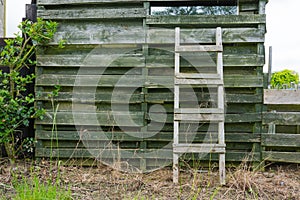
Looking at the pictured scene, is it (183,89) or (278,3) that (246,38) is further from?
(278,3)

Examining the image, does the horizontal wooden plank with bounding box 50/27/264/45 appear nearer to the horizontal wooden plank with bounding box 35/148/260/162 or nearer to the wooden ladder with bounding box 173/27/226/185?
the wooden ladder with bounding box 173/27/226/185

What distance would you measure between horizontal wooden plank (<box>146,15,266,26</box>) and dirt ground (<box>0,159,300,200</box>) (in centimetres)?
157

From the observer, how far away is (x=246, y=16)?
327cm

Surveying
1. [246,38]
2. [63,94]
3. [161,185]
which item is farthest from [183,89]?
[63,94]

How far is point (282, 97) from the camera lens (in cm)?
342

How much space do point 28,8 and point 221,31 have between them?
2353mm

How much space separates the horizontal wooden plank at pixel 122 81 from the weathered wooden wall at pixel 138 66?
0.04 feet

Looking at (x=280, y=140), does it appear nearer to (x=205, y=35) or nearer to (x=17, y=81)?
(x=205, y=35)

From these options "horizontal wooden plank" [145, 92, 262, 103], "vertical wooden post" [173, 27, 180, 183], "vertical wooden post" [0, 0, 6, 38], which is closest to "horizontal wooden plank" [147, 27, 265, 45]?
"vertical wooden post" [173, 27, 180, 183]

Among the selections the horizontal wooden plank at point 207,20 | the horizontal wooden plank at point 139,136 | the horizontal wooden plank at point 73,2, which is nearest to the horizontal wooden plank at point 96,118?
the horizontal wooden plank at point 139,136

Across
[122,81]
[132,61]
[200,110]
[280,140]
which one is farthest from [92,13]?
[280,140]

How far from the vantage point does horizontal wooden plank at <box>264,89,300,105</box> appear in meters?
3.38

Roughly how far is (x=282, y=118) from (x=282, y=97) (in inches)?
9.6

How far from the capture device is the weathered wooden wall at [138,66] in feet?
10.9
